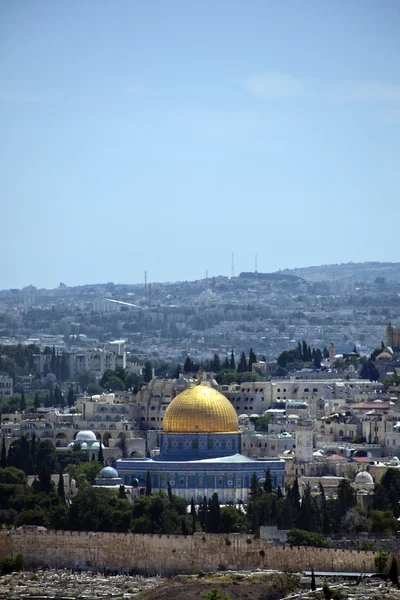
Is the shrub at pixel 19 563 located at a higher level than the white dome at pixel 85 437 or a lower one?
lower

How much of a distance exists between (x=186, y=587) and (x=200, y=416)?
3283 cm

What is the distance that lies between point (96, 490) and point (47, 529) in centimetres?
657

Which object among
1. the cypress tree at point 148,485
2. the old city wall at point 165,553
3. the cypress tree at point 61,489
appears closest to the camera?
the old city wall at point 165,553

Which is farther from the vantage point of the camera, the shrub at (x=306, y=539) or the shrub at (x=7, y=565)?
the shrub at (x=7, y=565)

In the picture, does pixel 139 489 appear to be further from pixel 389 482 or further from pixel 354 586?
pixel 354 586

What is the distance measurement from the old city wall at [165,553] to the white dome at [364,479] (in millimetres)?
18011

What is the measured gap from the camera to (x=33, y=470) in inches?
4742

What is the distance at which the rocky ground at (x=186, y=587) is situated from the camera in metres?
89.2

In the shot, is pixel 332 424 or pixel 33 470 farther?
pixel 332 424

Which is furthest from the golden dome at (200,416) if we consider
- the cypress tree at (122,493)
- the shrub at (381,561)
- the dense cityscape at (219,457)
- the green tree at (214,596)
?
the green tree at (214,596)

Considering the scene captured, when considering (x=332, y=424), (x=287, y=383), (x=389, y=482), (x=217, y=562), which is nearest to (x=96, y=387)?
(x=287, y=383)

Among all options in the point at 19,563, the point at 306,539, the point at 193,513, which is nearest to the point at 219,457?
the point at 193,513

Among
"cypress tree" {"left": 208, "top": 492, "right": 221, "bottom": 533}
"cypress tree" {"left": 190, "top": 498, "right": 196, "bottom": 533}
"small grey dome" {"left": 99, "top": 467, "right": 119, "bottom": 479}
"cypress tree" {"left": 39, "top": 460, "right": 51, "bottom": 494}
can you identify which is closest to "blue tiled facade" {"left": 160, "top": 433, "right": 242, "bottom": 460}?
"small grey dome" {"left": 99, "top": 467, "right": 119, "bottom": 479}

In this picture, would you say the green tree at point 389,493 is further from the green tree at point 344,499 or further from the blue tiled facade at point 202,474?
the blue tiled facade at point 202,474
